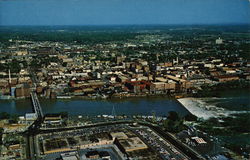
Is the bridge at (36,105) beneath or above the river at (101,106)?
above

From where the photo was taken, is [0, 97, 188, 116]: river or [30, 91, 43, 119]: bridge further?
[0, 97, 188, 116]: river

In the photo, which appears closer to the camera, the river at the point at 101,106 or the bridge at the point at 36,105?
the bridge at the point at 36,105

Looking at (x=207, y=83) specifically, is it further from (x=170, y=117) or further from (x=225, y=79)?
(x=170, y=117)

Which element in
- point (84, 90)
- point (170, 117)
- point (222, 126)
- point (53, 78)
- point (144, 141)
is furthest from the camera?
point (53, 78)

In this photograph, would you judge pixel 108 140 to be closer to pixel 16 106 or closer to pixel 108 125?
pixel 108 125

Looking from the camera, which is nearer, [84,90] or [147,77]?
[84,90]

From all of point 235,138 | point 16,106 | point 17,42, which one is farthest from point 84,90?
point 17,42

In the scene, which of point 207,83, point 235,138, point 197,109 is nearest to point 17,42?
point 207,83

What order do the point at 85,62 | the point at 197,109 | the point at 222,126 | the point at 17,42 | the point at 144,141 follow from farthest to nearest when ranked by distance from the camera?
the point at 17,42 < the point at 85,62 < the point at 197,109 < the point at 222,126 < the point at 144,141

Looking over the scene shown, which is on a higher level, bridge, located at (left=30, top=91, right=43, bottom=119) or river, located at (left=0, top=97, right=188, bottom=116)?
bridge, located at (left=30, top=91, right=43, bottom=119)
